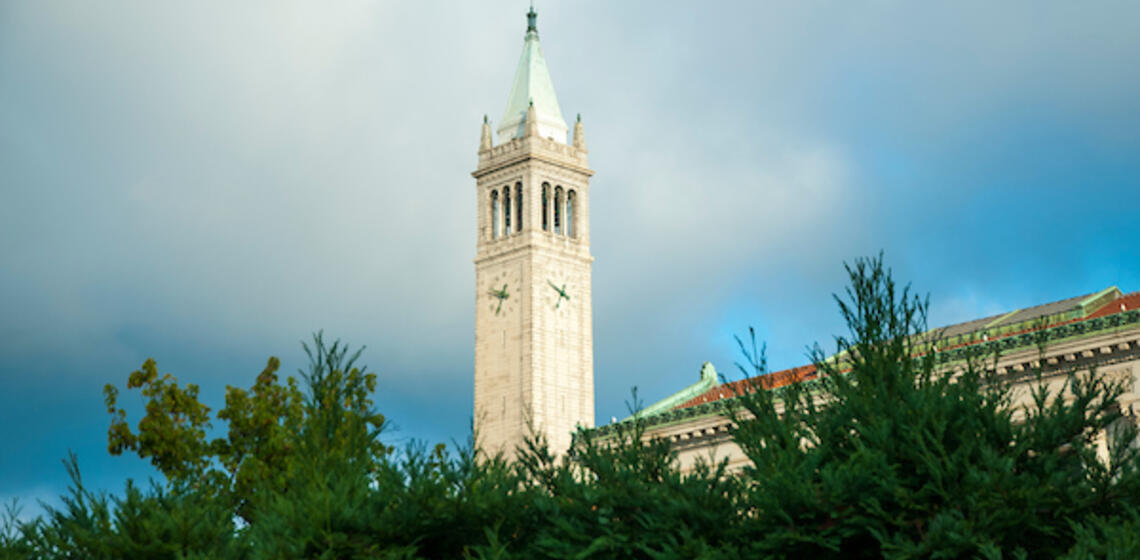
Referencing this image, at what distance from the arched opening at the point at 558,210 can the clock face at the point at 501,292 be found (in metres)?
3.98

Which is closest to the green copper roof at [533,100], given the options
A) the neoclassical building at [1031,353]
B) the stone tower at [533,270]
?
the stone tower at [533,270]

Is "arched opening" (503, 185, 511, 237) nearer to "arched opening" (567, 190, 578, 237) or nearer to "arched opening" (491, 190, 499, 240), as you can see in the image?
"arched opening" (491, 190, 499, 240)

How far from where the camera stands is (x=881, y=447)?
2372 centimetres

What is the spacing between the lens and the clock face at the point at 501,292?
8275cm

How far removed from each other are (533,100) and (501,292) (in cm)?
1160

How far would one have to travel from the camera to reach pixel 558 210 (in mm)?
85125

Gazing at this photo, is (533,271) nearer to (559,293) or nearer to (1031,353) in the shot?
(559,293)

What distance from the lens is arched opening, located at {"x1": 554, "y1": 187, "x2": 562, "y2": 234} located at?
84.7 meters

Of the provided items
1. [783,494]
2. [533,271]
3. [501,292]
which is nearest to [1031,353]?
[783,494]

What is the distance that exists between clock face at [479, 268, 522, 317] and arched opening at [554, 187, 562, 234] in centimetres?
398

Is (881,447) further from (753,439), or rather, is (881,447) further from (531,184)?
(531,184)

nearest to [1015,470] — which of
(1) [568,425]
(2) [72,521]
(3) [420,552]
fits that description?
(3) [420,552]

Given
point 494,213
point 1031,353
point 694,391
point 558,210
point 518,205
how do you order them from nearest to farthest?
1. point 1031,353
2. point 694,391
3. point 518,205
4. point 558,210
5. point 494,213

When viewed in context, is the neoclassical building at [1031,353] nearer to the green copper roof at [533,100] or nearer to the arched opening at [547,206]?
the arched opening at [547,206]
